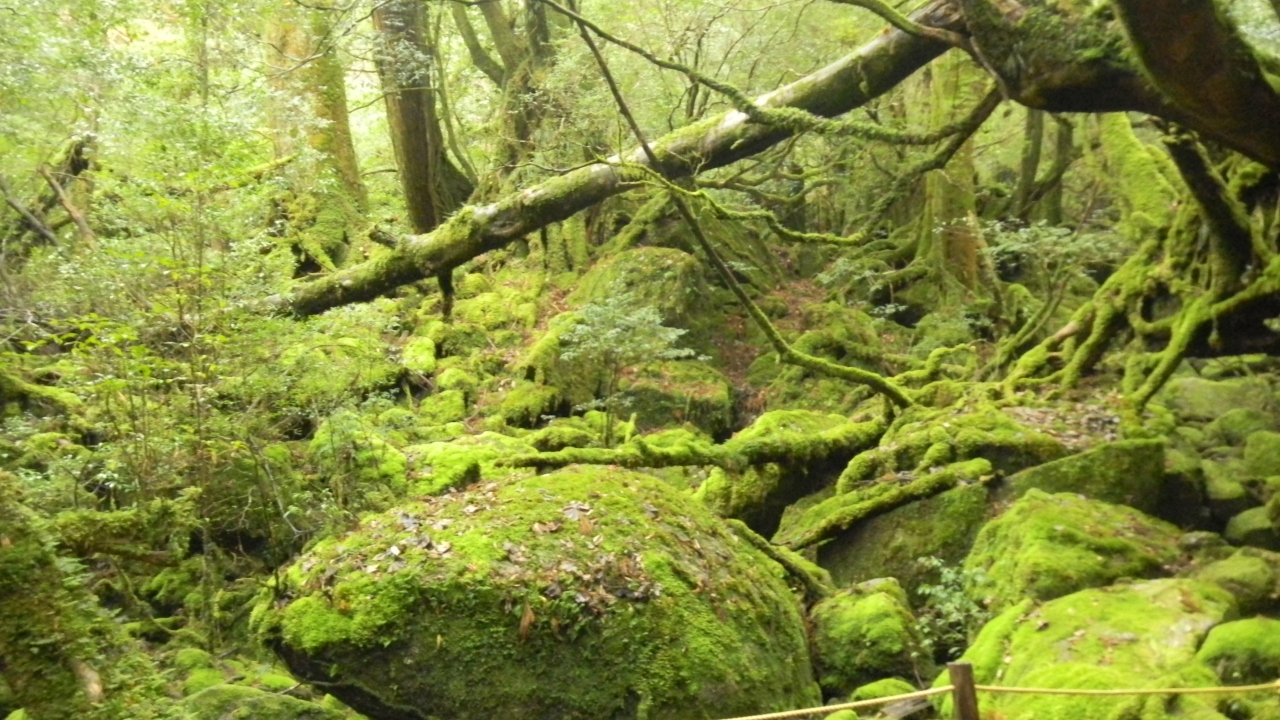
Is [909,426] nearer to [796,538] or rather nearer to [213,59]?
[796,538]

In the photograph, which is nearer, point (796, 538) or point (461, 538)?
point (461, 538)

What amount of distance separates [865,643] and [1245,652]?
6.58 ft

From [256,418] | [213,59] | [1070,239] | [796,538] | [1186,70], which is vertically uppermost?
[213,59]

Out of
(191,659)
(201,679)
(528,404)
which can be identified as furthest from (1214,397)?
(191,659)

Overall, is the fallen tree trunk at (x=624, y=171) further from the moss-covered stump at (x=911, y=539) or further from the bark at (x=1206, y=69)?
the moss-covered stump at (x=911, y=539)

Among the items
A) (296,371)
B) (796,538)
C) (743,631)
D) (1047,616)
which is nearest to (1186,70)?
(1047,616)

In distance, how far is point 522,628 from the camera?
4.47 metres

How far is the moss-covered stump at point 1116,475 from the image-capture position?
6.54 meters

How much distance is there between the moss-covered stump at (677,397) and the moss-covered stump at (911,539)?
4643 mm

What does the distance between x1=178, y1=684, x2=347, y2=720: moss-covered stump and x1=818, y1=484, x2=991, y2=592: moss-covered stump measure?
3.98m

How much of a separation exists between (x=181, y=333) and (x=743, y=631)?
197 inches

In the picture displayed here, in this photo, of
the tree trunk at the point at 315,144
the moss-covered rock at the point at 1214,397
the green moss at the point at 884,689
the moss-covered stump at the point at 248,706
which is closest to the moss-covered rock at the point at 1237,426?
the moss-covered rock at the point at 1214,397

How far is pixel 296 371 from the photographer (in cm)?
748

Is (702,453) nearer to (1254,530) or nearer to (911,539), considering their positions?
(911,539)
